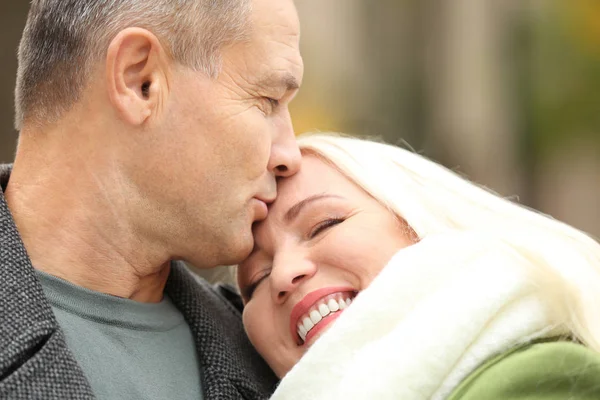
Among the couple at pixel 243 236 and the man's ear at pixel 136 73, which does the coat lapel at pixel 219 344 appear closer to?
the couple at pixel 243 236

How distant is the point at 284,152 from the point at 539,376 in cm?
95

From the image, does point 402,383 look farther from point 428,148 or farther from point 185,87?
point 428,148

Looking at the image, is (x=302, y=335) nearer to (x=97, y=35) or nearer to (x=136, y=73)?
(x=136, y=73)

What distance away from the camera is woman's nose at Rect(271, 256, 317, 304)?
100.0 inches

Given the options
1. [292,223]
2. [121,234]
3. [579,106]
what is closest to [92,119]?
[121,234]

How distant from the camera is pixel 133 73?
8.19 feet

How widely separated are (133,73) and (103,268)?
53 centimetres

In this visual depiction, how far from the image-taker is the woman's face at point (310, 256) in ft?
8.28

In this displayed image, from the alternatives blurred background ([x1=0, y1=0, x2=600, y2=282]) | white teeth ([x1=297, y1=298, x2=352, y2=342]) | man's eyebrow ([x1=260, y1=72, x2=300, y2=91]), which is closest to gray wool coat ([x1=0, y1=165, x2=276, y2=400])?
white teeth ([x1=297, y1=298, x2=352, y2=342])

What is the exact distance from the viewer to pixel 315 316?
98.9 inches

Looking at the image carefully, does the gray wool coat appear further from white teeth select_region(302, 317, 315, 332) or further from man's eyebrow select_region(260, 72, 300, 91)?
man's eyebrow select_region(260, 72, 300, 91)

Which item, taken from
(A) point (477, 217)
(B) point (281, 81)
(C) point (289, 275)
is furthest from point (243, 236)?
(A) point (477, 217)

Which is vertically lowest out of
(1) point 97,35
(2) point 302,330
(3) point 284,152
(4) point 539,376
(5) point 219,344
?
(5) point 219,344

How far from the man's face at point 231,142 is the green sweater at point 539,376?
0.81 meters
